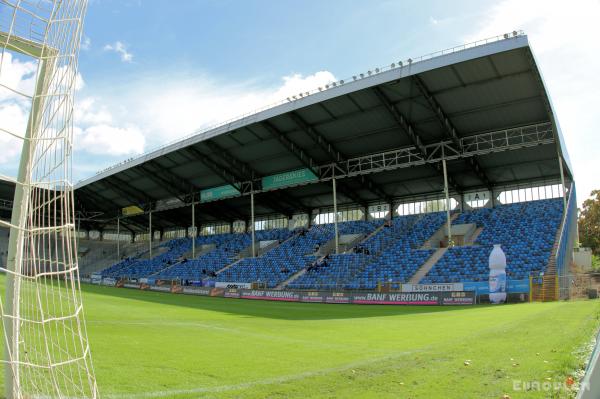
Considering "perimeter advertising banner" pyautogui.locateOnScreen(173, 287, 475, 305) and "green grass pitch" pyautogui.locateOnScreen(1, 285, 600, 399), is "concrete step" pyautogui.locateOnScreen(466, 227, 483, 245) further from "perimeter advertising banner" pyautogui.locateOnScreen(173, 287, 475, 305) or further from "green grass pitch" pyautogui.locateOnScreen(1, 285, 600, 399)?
"green grass pitch" pyautogui.locateOnScreen(1, 285, 600, 399)

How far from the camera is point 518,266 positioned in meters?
Result: 26.3

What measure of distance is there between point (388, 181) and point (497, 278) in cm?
1731

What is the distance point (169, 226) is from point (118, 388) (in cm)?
6381

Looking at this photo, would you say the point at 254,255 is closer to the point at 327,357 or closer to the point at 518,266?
the point at 518,266

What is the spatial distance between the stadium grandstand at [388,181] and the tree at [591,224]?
85.0ft

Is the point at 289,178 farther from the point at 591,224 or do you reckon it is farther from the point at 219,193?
the point at 591,224

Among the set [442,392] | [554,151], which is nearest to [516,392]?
[442,392]

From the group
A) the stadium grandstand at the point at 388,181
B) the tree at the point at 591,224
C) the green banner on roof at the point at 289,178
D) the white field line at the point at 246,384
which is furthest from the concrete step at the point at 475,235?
the tree at the point at 591,224

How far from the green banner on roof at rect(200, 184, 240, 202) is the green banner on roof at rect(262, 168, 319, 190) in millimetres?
3715

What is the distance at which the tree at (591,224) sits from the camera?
55906 millimetres

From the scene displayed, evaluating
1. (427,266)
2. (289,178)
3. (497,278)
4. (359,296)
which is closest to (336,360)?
(497,278)

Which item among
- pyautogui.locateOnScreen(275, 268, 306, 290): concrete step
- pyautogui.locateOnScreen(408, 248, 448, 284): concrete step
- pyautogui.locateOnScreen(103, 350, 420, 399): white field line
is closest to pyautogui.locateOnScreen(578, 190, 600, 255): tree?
pyautogui.locateOnScreen(408, 248, 448, 284): concrete step

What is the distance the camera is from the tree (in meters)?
55.9

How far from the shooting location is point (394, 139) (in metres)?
31.9
